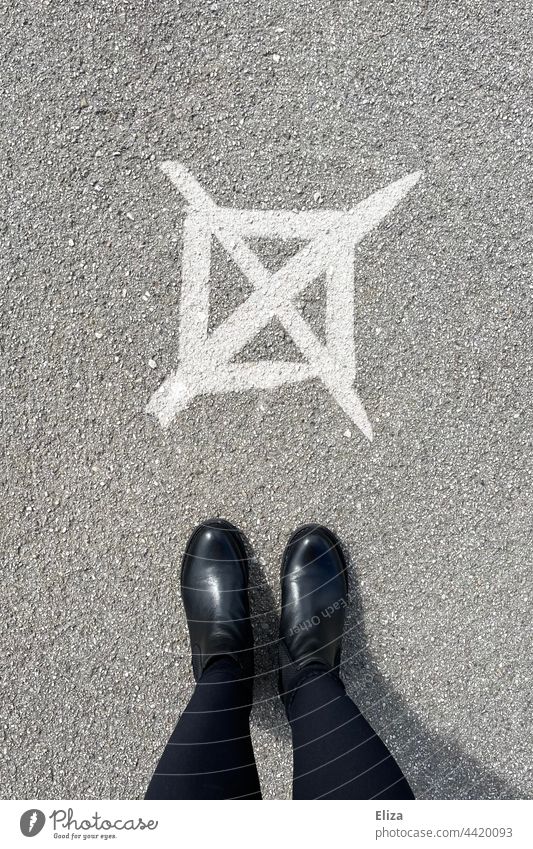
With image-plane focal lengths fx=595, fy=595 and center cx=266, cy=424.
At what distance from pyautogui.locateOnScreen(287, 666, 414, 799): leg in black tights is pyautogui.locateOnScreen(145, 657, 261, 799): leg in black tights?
0.48 ft

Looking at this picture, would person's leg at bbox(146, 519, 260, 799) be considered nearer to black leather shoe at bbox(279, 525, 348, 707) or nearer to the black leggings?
the black leggings

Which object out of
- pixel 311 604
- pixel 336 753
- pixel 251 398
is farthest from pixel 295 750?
pixel 251 398

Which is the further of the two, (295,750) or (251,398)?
(251,398)

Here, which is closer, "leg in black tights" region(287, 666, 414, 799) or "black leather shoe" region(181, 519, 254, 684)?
"leg in black tights" region(287, 666, 414, 799)

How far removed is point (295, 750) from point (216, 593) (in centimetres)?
49

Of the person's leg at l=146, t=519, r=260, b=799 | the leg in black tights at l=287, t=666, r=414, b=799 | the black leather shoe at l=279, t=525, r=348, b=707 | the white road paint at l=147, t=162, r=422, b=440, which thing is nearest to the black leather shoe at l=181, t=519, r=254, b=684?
the person's leg at l=146, t=519, r=260, b=799

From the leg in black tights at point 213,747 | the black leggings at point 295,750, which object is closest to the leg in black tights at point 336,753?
the black leggings at point 295,750

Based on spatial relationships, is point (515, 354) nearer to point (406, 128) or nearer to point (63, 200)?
point (406, 128)

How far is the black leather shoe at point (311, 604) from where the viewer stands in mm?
1844

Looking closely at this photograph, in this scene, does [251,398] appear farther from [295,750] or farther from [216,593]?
[295,750]

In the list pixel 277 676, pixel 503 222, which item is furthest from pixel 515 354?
pixel 277 676

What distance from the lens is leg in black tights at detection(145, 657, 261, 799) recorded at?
1.53 metres

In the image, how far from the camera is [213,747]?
5.21 feet

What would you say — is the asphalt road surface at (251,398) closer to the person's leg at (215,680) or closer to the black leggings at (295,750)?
the person's leg at (215,680)
